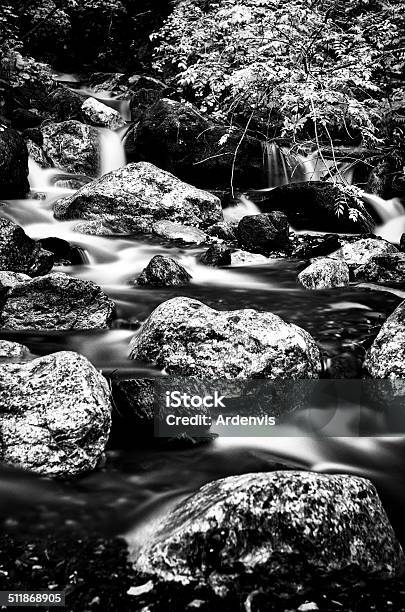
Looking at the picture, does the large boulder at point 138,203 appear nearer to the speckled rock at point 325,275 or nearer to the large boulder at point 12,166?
the large boulder at point 12,166

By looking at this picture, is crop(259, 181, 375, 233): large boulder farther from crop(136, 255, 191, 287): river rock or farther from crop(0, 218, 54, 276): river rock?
crop(0, 218, 54, 276): river rock

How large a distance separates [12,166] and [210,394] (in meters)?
7.83

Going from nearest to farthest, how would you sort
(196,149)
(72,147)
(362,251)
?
1. (362,251)
2. (196,149)
3. (72,147)

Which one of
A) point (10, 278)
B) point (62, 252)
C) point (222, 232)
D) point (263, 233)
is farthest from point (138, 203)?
point (10, 278)

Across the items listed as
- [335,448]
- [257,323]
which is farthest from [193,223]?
[335,448]

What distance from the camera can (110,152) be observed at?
43.3 feet

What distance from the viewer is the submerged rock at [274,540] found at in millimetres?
2223

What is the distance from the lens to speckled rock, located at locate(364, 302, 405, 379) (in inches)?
161

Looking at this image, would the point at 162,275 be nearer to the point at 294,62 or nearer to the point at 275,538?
the point at 294,62

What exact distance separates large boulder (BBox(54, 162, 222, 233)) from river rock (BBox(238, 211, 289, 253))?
3.63 feet

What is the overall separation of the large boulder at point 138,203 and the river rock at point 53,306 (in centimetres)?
419

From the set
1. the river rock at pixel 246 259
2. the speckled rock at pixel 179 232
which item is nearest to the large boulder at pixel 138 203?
the speckled rock at pixel 179 232

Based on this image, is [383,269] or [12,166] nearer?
[383,269]

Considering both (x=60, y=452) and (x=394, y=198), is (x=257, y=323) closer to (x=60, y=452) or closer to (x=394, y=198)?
(x=60, y=452)
